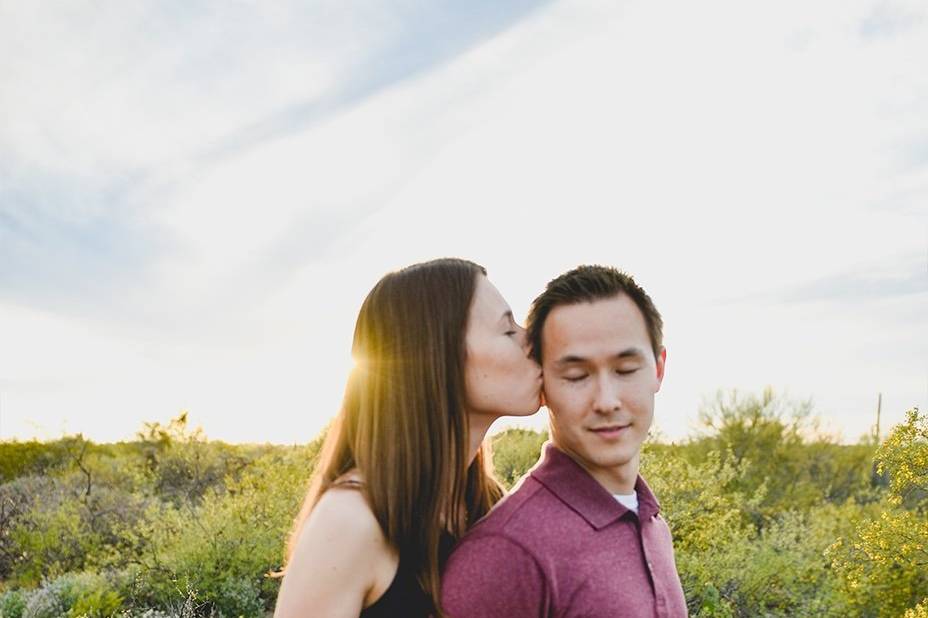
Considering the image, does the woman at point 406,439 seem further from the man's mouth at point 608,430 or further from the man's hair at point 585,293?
the man's mouth at point 608,430

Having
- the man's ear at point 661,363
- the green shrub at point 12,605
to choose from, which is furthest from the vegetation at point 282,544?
the man's ear at point 661,363

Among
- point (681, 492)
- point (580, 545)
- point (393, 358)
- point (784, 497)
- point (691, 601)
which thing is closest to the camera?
point (580, 545)

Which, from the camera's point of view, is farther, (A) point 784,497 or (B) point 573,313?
(A) point 784,497

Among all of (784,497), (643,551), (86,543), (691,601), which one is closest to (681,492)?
(691,601)

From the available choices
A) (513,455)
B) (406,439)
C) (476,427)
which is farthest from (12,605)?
(406,439)

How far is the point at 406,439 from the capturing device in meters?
2.32

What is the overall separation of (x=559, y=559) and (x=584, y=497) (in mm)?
260

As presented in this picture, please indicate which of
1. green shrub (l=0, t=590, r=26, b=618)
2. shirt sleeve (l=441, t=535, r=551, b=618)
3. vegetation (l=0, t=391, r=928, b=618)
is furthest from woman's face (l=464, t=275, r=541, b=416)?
green shrub (l=0, t=590, r=26, b=618)

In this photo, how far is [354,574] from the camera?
7.00 ft

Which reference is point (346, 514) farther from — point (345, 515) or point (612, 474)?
point (612, 474)

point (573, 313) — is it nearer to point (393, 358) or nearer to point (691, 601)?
point (393, 358)

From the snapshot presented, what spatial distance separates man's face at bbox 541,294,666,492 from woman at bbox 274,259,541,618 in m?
0.08

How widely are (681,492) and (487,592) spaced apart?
7.77 m

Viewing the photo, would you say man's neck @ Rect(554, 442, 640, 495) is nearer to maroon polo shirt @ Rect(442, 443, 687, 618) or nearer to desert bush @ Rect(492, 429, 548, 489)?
maroon polo shirt @ Rect(442, 443, 687, 618)
